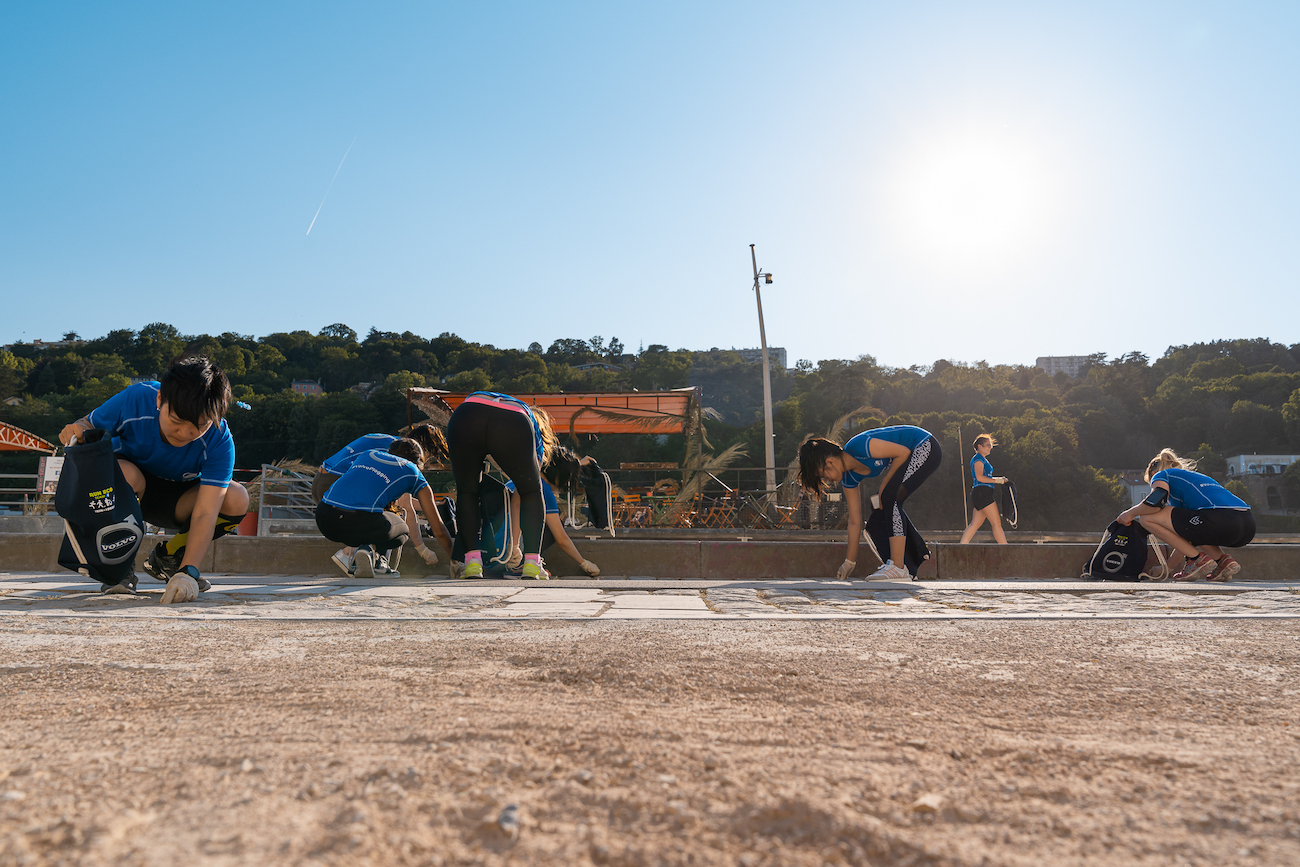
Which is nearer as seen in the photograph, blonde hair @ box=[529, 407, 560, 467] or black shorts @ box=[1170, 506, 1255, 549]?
black shorts @ box=[1170, 506, 1255, 549]

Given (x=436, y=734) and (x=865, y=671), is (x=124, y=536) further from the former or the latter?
(x=865, y=671)

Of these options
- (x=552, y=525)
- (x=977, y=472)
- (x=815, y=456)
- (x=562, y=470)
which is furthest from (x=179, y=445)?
(x=977, y=472)

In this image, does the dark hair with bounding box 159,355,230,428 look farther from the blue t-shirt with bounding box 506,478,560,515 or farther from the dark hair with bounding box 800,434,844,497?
the dark hair with bounding box 800,434,844,497

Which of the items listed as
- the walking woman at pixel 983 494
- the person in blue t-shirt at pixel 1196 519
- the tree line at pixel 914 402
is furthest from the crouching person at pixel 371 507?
the tree line at pixel 914 402

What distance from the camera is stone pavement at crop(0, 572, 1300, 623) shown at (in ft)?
9.16

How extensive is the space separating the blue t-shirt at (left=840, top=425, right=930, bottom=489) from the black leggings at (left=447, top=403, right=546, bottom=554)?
216cm

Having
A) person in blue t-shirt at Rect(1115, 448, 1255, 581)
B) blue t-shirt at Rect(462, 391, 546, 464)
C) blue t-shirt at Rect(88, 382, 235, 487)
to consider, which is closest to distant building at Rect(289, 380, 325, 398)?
blue t-shirt at Rect(462, 391, 546, 464)

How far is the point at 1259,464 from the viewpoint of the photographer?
46000mm

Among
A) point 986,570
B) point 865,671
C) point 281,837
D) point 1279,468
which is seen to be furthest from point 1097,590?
point 1279,468

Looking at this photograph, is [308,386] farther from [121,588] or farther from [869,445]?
[121,588]

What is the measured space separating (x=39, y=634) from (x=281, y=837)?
1.96 m

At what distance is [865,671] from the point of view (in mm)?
1734

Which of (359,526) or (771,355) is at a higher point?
(771,355)

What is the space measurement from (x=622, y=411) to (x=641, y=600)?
11770mm
